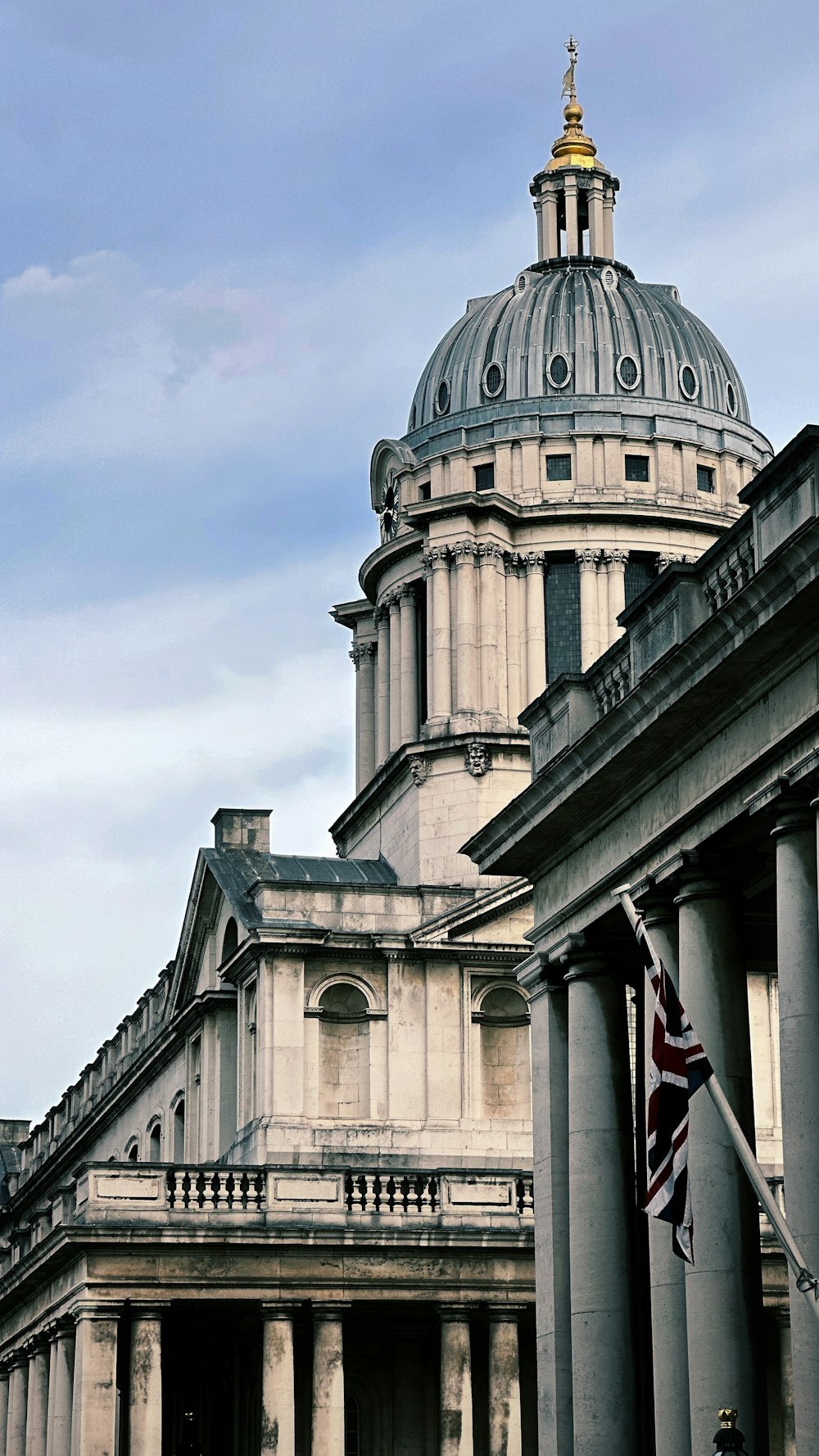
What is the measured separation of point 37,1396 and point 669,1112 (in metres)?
38.7

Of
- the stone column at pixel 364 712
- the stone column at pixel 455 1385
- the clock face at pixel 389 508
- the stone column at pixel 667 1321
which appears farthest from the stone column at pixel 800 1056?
the stone column at pixel 364 712

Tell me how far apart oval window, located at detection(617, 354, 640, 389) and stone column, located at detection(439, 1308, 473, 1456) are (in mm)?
34871

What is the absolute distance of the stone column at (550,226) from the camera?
274ft

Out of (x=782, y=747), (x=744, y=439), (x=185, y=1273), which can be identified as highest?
(x=744, y=439)

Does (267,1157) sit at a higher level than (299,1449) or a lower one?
higher

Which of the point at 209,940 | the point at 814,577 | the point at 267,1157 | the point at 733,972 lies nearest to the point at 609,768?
the point at 733,972

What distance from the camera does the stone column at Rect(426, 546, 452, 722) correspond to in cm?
7319

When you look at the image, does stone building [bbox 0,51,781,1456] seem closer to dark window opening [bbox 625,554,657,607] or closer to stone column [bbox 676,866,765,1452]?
dark window opening [bbox 625,554,657,607]

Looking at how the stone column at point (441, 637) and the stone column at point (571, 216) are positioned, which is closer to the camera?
the stone column at point (441, 637)

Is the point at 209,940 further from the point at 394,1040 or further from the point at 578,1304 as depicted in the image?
the point at 578,1304

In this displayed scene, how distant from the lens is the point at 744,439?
7919 cm

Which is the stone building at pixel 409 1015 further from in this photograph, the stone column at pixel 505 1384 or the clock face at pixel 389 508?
the clock face at pixel 389 508

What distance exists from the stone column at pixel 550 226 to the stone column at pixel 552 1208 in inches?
2035

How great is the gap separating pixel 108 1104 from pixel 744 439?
102ft
